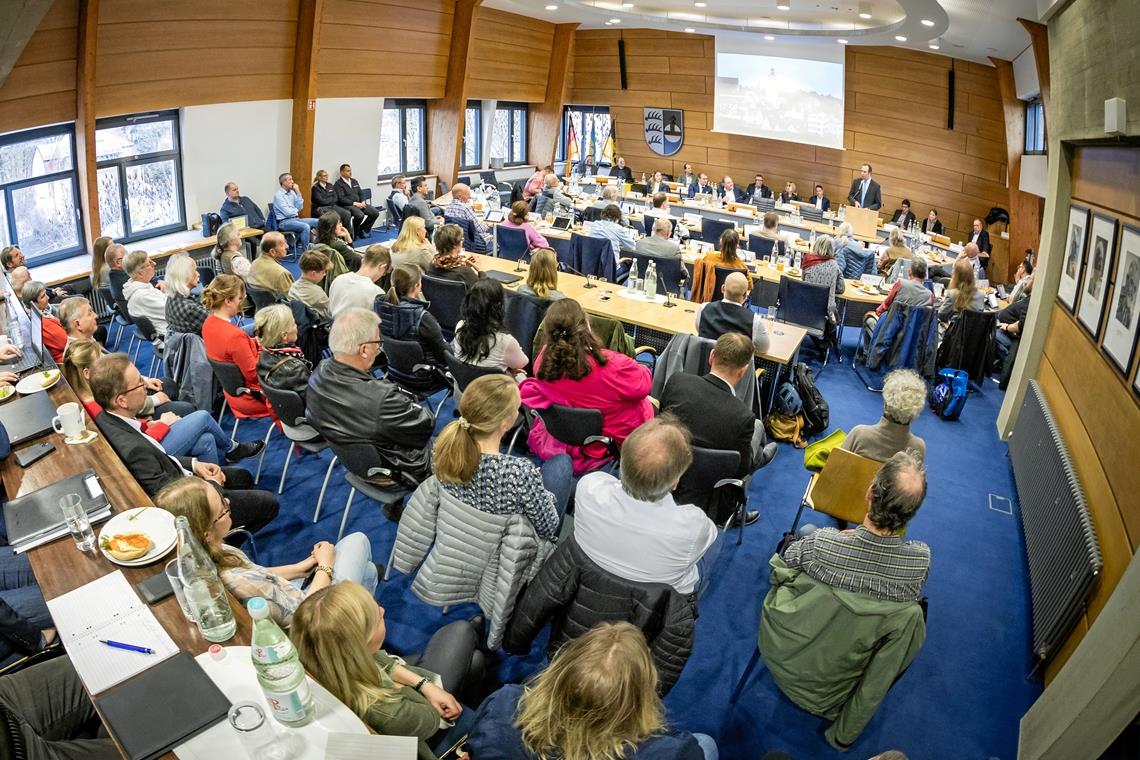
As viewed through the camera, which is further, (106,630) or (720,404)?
(720,404)

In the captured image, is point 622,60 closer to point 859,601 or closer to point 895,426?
point 895,426

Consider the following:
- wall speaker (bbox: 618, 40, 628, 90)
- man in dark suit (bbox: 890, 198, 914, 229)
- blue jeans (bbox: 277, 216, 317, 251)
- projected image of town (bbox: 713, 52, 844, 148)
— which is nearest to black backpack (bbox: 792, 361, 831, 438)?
blue jeans (bbox: 277, 216, 317, 251)

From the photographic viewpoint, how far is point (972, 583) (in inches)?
163

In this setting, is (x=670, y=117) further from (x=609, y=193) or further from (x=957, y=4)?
(x=957, y=4)

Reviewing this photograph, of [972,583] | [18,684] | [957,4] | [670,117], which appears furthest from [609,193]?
[18,684]

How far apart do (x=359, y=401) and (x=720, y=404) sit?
1.85 metres

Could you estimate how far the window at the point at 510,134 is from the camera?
14.8 meters

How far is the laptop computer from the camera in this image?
10.3 feet

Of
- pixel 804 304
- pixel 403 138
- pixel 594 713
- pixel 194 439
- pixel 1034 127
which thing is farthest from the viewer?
pixel 403 138

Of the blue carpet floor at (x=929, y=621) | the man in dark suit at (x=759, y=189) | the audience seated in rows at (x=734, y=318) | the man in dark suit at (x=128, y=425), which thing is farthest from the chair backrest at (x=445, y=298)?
the man in dark suit at (x=759, y=189)

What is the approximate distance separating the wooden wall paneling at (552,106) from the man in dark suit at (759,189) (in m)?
4.31

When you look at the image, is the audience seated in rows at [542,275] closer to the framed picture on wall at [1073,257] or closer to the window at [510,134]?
the framed picture on wall at [1073,257]

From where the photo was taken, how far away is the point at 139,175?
8.57 meters

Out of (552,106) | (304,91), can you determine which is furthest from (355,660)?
(552,106)
